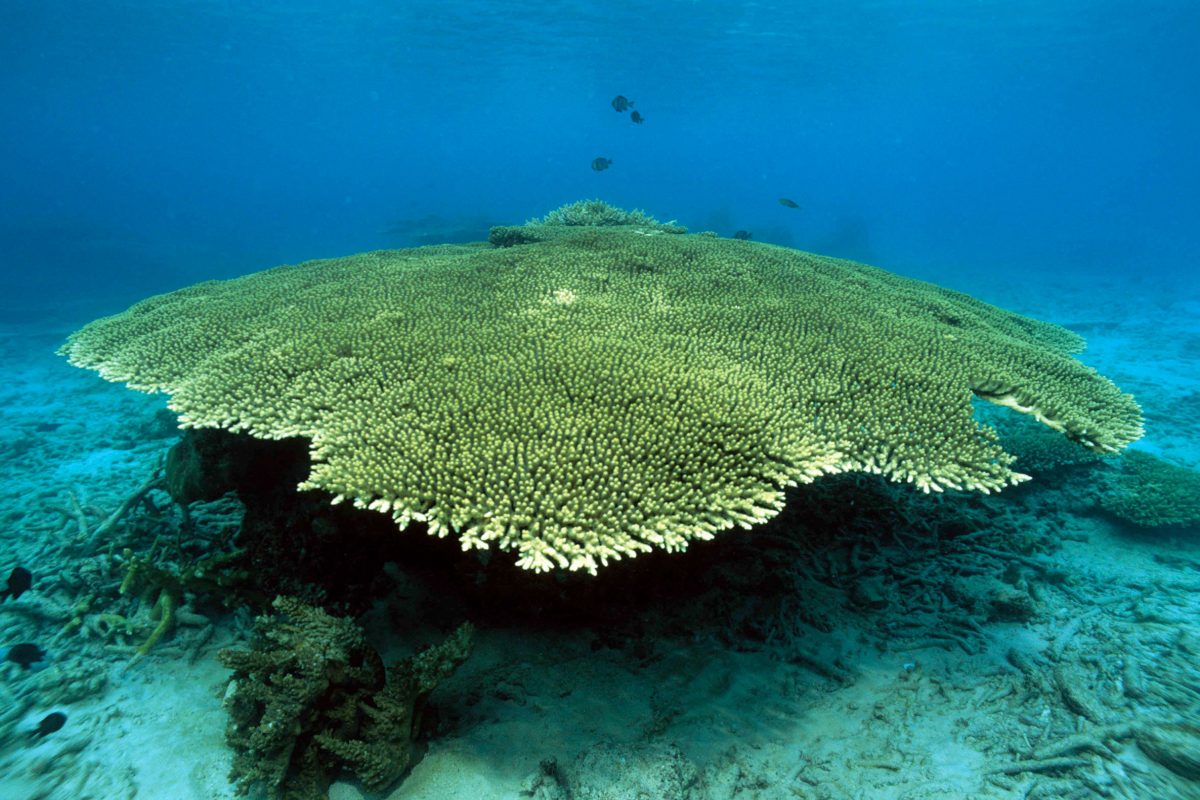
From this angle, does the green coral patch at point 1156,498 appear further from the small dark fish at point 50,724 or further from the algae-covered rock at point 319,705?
the small dark fish at point 50,724

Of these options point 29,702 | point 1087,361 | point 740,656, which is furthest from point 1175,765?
point 1087,361

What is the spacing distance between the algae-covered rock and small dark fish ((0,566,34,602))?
3.75 meters

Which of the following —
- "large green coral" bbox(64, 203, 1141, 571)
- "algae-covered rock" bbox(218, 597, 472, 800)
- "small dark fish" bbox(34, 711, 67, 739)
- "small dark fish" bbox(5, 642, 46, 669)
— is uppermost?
"large green coral" bbox(64, 203, 1141, 571)

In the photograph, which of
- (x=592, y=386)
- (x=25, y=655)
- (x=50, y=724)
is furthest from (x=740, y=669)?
(x=25, y=655)

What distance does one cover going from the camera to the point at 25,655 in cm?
482

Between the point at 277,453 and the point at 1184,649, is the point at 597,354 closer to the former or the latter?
the point at 277,453

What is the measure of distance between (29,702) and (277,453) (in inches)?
105

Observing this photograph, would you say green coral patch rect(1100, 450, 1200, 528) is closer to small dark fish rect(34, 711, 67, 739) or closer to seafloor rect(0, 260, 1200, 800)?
seafloor rect(0, 260, 1200, 800)

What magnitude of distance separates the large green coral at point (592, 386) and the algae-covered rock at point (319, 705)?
1.17 m

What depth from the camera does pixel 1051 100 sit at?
9088 centimetres

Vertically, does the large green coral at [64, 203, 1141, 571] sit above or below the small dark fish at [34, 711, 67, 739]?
above

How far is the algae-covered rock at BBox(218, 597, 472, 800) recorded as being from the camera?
3418 millimetres

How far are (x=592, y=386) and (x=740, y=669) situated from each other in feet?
9.33

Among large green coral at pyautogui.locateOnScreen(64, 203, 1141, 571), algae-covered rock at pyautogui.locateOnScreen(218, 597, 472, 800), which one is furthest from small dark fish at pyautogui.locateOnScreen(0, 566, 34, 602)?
algae-covered rock at pyautogui.locateOnScreen(218, 597, 472, 800)
